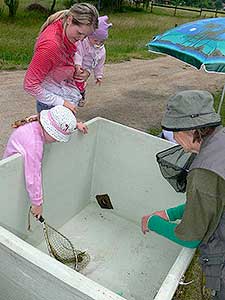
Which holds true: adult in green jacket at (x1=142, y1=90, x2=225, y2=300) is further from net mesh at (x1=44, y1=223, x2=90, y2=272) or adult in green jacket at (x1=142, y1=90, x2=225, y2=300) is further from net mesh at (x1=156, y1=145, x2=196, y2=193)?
net mesh at (x1=44, y1=223, x2=90, y2=272)

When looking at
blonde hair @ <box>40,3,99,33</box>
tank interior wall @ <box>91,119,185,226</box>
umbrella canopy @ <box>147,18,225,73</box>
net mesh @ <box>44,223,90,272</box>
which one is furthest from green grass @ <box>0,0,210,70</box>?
net mesh @ <box>44,223,90,272</box>

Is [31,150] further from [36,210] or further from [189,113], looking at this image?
[189,113]

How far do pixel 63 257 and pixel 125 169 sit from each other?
30.7 inches

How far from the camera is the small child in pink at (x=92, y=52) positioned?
8.96 feet

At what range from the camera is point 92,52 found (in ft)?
9.78

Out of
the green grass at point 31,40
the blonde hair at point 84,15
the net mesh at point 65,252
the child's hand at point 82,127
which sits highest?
the blonde hair at point 84,15

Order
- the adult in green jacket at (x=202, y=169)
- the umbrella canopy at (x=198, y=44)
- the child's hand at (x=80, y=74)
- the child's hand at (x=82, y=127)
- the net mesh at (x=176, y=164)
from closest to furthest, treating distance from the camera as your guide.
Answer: the adult in green jacket at (x=202, y=169)
the net mesh at (x=176, y=164)
the child's hand at (x=82, y=127)
the child's hand at (x=80, y=74)
the umbrella canopy at (x=198, y=44)

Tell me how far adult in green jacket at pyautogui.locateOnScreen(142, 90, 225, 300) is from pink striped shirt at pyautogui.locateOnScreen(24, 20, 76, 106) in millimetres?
994

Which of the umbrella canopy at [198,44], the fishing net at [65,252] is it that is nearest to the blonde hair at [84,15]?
the fishing net at [65,252]

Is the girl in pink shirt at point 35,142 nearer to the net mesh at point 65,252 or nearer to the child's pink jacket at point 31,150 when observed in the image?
the child's pink jacket at point 31,150

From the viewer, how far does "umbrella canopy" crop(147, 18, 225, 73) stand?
336 centimetres

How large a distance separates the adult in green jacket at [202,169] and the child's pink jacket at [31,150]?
83cm

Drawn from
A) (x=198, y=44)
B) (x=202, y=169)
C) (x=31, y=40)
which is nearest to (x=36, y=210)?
(x=202, y=169)

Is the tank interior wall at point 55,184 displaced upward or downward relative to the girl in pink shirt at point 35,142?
downward
